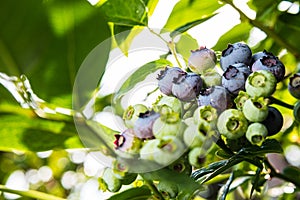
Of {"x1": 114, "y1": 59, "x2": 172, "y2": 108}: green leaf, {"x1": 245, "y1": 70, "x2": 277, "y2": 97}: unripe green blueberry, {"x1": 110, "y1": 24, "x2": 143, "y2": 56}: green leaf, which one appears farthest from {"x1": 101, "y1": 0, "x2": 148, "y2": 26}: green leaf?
{"x1": 245, "y1": 70, "x2": 277, "y2": 97}: unripe green blueberry

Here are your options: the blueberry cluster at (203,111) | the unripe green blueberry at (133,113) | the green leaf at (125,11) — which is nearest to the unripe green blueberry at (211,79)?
the blueberry cluster at (203,111)

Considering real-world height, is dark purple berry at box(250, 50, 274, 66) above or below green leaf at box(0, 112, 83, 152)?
above

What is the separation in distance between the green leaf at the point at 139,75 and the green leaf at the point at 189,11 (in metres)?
0.22

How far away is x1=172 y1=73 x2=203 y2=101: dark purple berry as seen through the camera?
0.66m

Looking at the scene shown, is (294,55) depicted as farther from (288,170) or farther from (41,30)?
(41,30)

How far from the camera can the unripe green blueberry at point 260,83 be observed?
0.65 meters

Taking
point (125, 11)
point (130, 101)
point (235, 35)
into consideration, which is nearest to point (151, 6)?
point (125, 11)

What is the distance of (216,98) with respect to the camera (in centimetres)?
65

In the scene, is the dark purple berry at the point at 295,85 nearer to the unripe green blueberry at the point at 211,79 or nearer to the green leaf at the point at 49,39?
the unripe green blueberry at the point at 211,79

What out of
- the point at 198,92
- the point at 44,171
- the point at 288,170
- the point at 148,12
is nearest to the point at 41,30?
the point at 198,92

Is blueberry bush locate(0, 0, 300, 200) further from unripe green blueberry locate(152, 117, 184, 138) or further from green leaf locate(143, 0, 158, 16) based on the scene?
green leaf locate(143, 0, 158, 16)

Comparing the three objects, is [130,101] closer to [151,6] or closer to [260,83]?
[260,83]

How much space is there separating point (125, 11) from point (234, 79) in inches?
14.2

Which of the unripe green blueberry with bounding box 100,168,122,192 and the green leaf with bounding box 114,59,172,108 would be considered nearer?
the unripe green blueberry with bounding box 100,168,122,192
